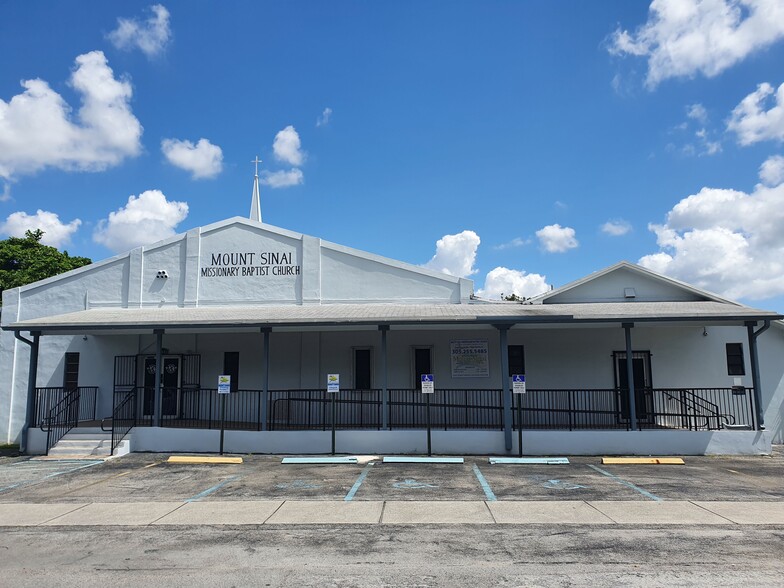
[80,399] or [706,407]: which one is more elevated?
[80,399]

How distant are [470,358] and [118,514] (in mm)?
10459

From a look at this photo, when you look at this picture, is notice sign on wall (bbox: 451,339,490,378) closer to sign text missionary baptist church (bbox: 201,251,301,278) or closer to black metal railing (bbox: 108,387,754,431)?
black metal railing (bbox: 108,387,754,431)

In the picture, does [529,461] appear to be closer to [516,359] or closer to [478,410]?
[478,410]

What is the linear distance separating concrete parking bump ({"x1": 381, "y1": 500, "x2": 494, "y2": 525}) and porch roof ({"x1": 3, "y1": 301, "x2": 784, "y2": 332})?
523 cm

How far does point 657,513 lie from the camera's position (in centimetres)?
842

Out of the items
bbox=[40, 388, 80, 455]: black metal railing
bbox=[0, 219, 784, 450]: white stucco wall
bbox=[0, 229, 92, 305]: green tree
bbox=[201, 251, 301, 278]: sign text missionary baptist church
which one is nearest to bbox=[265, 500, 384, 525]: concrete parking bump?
bbox=[0, 219, 784, 450]: white stucco wall

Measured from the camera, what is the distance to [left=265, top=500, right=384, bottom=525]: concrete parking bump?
26.8 feet

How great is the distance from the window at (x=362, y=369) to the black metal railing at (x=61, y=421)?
761cm

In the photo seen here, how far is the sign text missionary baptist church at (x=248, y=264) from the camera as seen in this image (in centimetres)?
1794

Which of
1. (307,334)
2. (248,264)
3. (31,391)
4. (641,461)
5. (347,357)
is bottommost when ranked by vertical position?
(641,461)

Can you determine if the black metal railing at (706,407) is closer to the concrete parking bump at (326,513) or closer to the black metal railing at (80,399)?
the concrete parking bump at (326,513)

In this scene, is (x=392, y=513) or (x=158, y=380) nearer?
(x=392, y=513)

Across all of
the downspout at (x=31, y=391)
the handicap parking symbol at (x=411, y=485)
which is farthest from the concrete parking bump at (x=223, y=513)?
the downspout at (x=31, y=391)

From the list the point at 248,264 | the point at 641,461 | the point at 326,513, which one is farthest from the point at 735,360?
the point at 248,264
